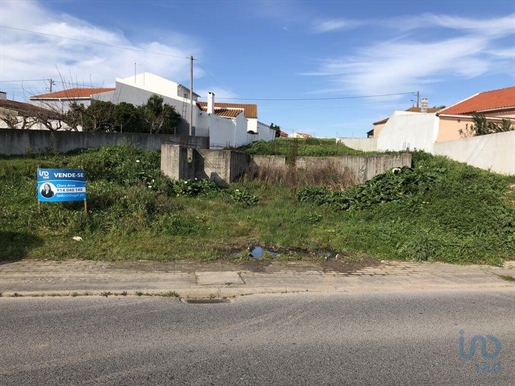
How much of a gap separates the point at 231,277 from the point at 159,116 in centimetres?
2491

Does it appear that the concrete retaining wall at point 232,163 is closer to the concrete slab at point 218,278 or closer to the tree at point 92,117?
the concrete slab at point 218,278

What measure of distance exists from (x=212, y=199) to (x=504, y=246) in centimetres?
823

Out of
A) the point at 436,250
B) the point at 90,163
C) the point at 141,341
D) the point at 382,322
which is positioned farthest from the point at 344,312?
the point at 90,163

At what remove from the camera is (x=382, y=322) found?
4762 mm

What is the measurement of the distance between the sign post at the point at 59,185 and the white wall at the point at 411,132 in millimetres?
Answer: 20022

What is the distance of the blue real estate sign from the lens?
28.5 ft

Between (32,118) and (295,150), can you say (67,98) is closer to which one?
(32,118)

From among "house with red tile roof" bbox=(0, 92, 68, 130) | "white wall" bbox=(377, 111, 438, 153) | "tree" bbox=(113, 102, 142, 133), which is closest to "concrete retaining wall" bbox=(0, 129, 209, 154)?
"house with red tile roof" bbox=(0, 92, 68, 130)

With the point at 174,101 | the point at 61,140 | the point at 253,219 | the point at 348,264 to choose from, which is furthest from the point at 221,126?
the point at 348,264

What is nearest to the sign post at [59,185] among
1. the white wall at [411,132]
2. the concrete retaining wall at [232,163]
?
the concrete retaining wall at [232,163]

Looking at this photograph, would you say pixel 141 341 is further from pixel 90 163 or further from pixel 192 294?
pixel 90 163

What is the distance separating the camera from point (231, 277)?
252 inches

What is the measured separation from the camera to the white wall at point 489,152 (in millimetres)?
14592

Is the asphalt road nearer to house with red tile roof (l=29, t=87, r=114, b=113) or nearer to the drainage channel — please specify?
the drainage channel
